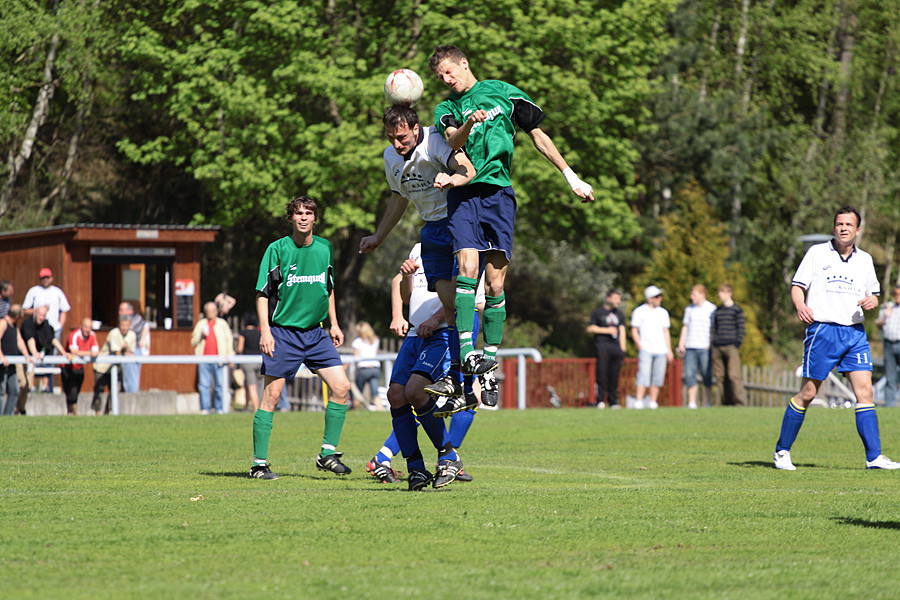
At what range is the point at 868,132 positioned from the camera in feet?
157

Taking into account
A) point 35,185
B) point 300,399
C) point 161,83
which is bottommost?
point 300,399

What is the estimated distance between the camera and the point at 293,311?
360 inches

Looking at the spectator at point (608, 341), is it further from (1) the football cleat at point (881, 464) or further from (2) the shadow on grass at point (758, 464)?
(1) the football cleat at point (881, 464)

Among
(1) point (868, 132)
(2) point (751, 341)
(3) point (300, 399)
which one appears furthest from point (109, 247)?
(1) point (868, 132)

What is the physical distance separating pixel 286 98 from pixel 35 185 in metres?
9.90

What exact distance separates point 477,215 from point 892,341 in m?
14.1

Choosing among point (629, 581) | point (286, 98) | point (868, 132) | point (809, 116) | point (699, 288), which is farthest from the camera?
point (809, 116)

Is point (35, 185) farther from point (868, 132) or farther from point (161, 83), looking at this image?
point (868, 132)

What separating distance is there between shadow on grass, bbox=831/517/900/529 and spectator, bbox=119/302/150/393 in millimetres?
15214

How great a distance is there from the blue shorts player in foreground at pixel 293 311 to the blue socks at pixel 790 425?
12.6ft

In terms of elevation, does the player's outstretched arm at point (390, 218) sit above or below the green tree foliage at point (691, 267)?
below

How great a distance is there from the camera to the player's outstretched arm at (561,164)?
768 cm

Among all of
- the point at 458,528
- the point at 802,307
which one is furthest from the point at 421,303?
the point at 802,307

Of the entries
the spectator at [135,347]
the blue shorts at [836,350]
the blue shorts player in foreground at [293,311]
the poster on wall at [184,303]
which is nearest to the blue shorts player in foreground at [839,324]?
the blue shorts at [836,350]
